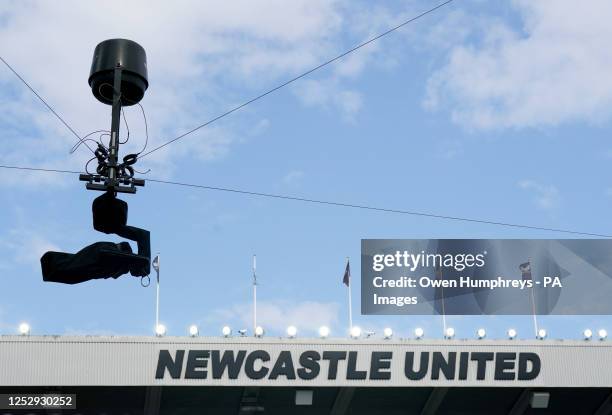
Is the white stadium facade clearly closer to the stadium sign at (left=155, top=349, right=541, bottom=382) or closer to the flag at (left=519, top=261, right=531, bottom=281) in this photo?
the stadium sign at (left=155, top=349, right=541, bottom=382)

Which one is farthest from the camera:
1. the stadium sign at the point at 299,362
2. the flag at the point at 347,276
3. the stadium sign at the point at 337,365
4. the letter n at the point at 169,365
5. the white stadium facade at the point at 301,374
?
the flag at the point at 347,276

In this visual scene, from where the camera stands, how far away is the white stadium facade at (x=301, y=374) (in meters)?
31.4

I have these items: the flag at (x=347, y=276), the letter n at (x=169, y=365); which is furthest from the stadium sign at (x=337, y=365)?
the flag at (x=347, y=276)

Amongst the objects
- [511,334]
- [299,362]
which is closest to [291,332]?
[299,362]

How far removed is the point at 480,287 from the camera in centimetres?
3981

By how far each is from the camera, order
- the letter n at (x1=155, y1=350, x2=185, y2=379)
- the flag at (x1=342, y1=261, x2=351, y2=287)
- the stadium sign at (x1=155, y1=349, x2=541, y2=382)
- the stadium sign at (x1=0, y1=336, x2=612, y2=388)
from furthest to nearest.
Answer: the flag at (x1=342, y1=261, x2=351, y2=287) → the stadium sign at (x1=155, y1=349, x2=541, y2=382) → the letter n at (x1=155, y1=350, x2=185, y2=379) → the stadium sign at (x1=0, y1=336, x2=612, y2=388)

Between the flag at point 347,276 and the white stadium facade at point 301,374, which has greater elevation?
the flag at point 347,276

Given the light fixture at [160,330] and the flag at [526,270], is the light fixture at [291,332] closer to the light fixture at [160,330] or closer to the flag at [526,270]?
the light fixture at [160,330]

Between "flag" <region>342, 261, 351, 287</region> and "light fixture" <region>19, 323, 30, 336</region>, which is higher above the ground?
"flag" <region>342, 261, 351, 287</region>

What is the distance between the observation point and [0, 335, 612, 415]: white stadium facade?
3138 centimetres

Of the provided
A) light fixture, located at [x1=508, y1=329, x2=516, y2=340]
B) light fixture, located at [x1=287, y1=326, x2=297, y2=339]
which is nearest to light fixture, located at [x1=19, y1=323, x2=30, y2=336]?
light fixture, located at [x1=287, y1=326, x2=297, y2=339]

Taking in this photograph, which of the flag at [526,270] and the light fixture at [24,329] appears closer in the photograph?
the light fixture at [24,329]

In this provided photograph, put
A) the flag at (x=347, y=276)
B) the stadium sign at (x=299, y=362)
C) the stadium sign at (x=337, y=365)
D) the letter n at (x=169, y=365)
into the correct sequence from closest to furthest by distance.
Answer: the stadium sign at (x=299, y=362) < the letter n at (x=169, y=365) < the stadium sign at (x=337, y=365) < the flag at (x=347, y=276)

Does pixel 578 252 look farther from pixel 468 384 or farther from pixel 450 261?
pixel 468 384
